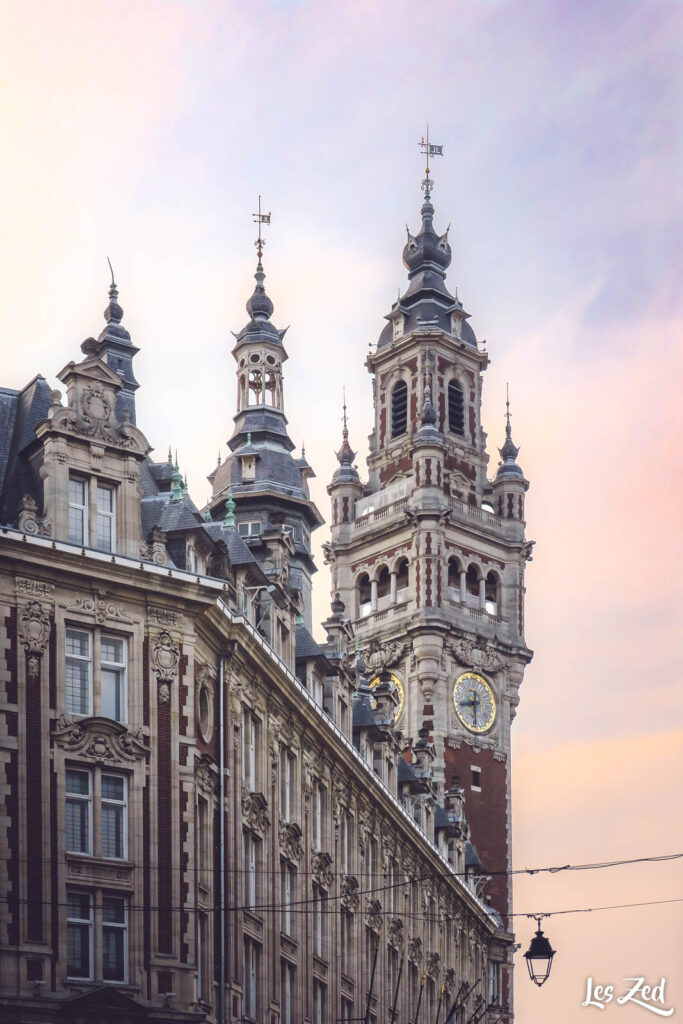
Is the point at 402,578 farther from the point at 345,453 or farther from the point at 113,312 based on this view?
the point at 113,312

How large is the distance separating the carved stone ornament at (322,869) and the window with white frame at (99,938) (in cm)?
1682

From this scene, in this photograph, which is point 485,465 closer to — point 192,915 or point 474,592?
point 474,592

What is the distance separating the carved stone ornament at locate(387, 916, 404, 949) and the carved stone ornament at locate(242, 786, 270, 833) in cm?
2045

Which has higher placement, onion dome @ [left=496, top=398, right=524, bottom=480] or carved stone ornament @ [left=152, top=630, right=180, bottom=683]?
onion dome @ [left=496, top=398, right=524, bottom=480]

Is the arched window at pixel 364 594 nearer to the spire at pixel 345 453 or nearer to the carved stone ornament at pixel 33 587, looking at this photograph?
the spire at pixel 345 453

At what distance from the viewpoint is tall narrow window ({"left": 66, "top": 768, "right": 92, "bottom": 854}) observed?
180 ft

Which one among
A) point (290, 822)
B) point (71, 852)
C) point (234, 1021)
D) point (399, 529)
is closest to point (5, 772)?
point (71, 852)

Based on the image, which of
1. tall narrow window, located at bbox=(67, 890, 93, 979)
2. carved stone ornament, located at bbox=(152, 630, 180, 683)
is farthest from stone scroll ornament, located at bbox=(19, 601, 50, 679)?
tall narrow window, located at bbox=(67, 890, 93, 979)

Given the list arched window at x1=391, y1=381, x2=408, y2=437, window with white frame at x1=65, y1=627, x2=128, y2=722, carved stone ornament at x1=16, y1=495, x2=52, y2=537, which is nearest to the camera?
carved stone ornament at x1=16, y1=495, x2=52, y2=537

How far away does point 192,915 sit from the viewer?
186 ft

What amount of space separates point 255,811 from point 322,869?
30.9 feet

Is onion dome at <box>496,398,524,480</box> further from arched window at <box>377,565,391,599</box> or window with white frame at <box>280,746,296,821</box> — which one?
window with white frame at <box>280,746,296,821</box>

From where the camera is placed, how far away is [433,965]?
9381cm

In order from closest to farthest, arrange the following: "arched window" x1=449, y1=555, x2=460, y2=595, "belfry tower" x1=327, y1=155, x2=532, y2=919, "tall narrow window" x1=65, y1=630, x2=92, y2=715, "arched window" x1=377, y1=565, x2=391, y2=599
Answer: "tall narrow window" x1=65, y1=630, x2=92, y2=715
"belfry tower" x1=327, y1=155, x2=532, y2=919
"arched window" x1=449, y1=555, x2=460, y2=595
"arched window" x1=377, y1=565, x2=391, y2=599
